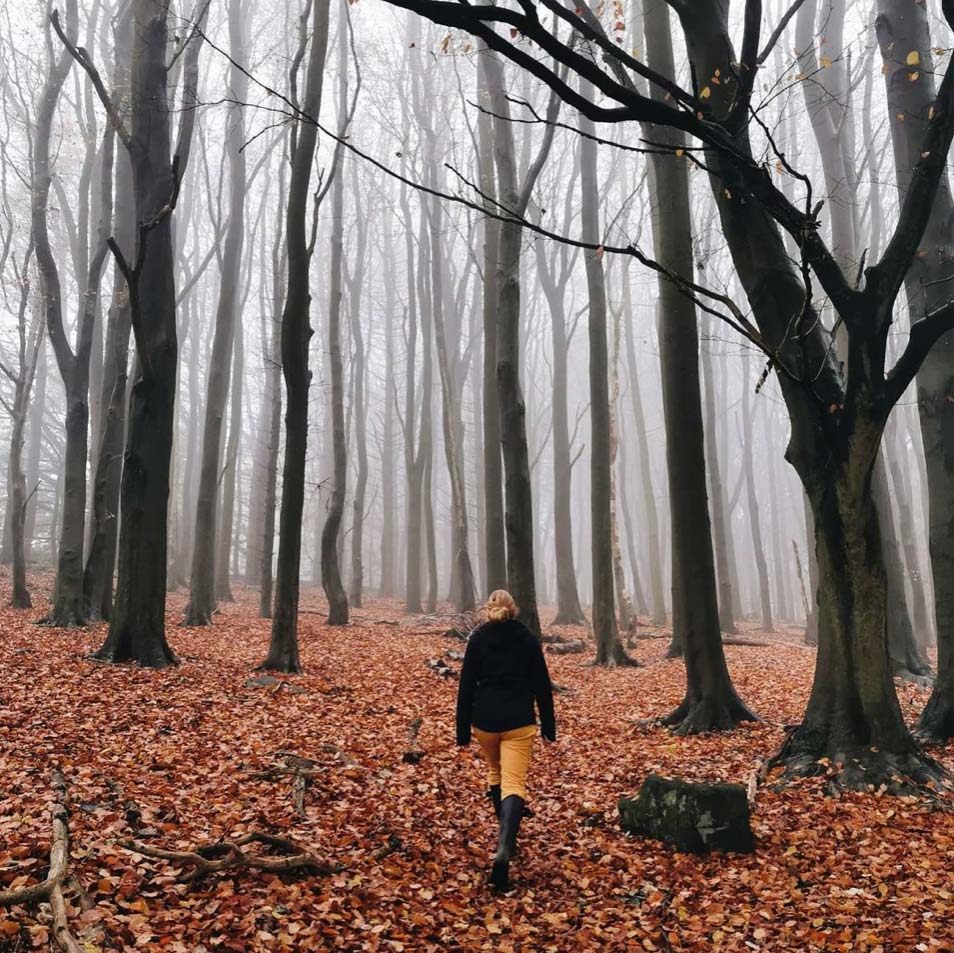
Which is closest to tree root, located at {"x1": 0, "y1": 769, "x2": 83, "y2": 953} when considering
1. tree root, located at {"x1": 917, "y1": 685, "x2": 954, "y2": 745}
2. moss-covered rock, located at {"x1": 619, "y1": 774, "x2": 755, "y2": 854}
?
moss-covered rock, located at {"x1": 619, "y1": 774, "x2": 755, "y2": 854}

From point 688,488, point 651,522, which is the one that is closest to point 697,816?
point 688,488

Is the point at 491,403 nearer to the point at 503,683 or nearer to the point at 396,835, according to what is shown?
the point at 503,683

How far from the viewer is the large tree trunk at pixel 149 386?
8.75 meters

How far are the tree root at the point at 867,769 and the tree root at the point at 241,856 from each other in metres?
3.73

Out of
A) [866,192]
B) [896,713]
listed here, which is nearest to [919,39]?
[896,713]

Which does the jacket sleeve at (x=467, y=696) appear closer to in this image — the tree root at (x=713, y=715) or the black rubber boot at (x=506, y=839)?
the black rubber boot at (x=506, y=839)

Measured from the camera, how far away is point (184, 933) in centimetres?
341

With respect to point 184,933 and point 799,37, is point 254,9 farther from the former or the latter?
point 184,933

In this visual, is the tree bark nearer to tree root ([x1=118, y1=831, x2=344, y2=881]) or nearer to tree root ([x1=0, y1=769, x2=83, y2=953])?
tree root ([x1=118, y1=831, x2=344, y2=881])

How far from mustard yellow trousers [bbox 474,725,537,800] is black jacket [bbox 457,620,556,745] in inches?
2.2

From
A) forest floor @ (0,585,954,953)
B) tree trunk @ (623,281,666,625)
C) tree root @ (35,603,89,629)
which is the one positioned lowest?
forest floor @ (0,585,954,953)

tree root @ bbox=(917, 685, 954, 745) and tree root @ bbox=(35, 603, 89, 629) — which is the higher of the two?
tree root @ bbox=(35, 603, 89, 629)

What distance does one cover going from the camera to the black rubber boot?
440 centimetres

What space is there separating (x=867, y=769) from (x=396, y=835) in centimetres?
350
